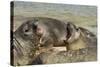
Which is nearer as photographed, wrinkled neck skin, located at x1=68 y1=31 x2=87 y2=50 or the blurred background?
the blurred background

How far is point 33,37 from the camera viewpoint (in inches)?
93.0

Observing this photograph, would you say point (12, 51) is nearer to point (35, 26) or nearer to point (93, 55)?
point (35, 26)

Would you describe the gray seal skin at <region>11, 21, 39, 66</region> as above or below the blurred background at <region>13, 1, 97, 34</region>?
below

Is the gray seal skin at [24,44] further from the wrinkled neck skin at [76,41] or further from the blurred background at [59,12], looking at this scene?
the wrinkled neck skin at [76,41]

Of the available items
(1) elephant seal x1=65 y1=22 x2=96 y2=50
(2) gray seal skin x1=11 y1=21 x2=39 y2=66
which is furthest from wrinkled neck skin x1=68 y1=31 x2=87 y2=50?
(2) gray seal skin x1=11 y1=21 x2=39 y2=66

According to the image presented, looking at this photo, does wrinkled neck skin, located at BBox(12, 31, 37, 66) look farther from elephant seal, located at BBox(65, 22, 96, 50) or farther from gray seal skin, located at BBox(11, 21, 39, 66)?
elephant seal, located at BBox(65, 22, 96, 50)

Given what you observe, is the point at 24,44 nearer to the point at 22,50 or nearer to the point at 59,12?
the point at 22,50

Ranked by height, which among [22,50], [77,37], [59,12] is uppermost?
[59,12]

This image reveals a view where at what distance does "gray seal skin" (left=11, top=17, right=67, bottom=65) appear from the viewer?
90.0 inches

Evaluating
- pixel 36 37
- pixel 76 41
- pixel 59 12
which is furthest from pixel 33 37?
pixel 76 41

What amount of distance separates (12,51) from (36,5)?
1.94ft

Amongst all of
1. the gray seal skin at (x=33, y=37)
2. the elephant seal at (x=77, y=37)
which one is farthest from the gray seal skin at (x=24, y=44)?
the elephant seal at (x=77, y=37)
